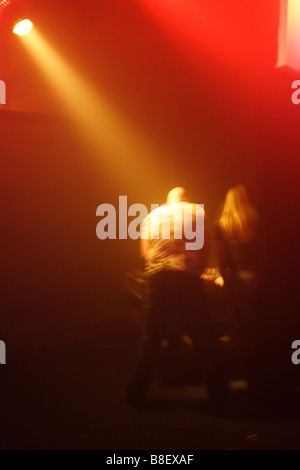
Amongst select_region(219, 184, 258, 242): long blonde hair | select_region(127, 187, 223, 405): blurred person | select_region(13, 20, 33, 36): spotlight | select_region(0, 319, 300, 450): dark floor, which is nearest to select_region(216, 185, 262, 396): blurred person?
select_region(219, 184, 258, 242): long blonde hair

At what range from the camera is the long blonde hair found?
13.8 feet

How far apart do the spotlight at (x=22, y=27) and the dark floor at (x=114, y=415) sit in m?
4.01

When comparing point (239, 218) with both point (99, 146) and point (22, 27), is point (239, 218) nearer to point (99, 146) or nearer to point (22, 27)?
point (99, 146)

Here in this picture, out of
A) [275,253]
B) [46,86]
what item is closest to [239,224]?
[275,253]

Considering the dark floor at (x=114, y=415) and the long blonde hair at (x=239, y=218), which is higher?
the long blonde hair at (x=239, y=218)

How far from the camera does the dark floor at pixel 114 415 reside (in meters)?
3.52

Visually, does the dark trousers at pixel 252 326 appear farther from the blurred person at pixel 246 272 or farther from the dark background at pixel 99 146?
the dark background at pixel 99 146

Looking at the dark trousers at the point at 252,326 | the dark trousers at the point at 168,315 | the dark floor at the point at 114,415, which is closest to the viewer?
the dark floor at the point at 114,415

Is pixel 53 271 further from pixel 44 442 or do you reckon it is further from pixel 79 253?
pixel 44 442

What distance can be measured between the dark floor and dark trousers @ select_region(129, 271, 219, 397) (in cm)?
31

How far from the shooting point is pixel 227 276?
4316 millimetres

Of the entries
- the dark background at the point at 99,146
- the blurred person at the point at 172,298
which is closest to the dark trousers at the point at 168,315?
the blurred person at the point at 172,298

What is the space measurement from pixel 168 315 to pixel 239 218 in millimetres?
1062

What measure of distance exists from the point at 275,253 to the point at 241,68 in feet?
5.94
